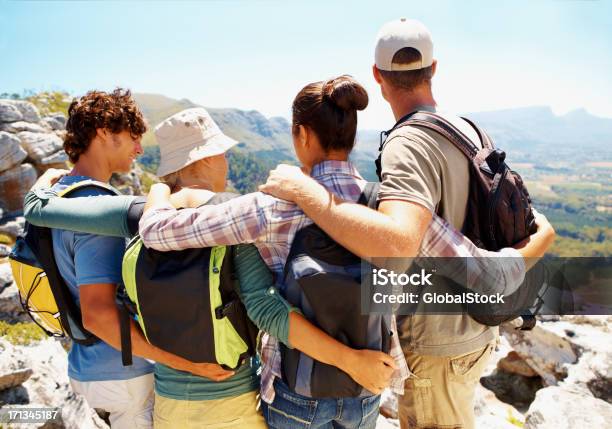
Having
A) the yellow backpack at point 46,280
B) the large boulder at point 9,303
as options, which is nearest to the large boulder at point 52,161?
the large boulder at point 9,303

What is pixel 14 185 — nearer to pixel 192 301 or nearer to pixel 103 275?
pixel 103 275

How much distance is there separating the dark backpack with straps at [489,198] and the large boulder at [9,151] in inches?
987

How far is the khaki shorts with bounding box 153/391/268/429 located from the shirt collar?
4.58 feet

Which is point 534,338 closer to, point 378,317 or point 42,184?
point 378,317

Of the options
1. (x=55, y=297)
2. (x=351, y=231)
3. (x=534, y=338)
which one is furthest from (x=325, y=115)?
(x=534, y=338)

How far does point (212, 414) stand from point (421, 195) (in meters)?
1.72

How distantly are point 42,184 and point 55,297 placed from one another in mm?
936

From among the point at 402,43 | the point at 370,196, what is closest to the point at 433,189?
the point at 370,196

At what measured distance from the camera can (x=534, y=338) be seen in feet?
28.0

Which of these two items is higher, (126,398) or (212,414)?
(212,414)

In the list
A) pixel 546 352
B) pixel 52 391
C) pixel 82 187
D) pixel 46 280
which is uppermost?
pixel 82 187

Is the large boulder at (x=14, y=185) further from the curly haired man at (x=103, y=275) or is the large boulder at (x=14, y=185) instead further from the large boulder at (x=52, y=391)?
the curly haired man at (x=103, y=275)

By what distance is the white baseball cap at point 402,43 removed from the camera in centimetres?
271

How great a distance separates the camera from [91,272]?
8.89ft
